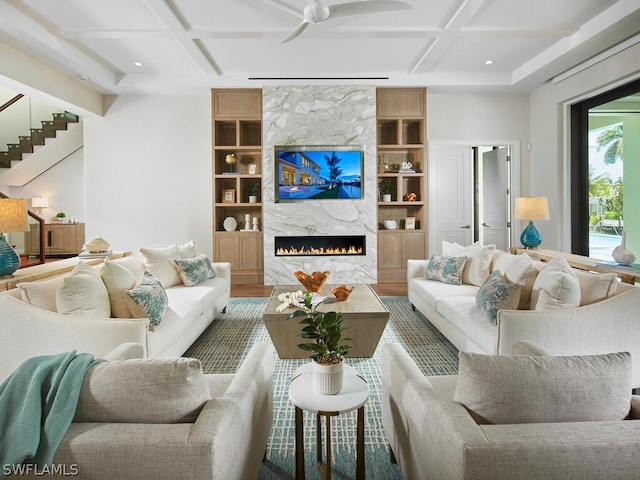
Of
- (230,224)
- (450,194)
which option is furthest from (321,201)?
(450,194)

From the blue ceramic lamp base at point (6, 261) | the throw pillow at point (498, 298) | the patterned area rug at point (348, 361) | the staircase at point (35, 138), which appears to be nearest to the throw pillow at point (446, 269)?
the patterned area rug at point (348, 361)

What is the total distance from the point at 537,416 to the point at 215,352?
2682mm

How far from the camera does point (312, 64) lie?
5398 millimetres

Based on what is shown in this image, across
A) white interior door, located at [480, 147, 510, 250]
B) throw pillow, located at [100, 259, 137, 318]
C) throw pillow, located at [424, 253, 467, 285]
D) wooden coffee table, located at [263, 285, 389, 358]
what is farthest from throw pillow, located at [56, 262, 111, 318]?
white interior door, located at [480, 147, 510, 250]

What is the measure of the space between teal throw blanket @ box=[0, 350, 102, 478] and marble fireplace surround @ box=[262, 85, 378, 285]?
4.79m

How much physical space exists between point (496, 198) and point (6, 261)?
6500 millimetres

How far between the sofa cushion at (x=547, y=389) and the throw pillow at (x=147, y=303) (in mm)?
2172

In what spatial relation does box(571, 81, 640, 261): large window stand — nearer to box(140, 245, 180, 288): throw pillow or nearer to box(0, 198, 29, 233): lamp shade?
box(140, 245, 180, 288): throw pillow

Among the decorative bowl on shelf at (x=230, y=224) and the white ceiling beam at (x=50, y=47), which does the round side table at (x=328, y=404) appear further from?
the decorative bowl on shelf at (x=230, y=224)

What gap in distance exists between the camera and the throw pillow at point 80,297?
244 centimetres

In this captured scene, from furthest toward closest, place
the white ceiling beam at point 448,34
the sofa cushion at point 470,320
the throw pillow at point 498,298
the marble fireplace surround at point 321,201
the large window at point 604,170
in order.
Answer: the marble fireplace surround at point 321,201 → the large window at point 604,170 → the white ceiling beam at point 448,34 → the throw pillow at point 498,298 → the sofa cushion at point 470,320

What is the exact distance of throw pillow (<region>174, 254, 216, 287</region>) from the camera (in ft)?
13.6

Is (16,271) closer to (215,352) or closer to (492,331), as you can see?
(215,352)

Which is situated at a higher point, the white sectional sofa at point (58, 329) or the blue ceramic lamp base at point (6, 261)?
the blue ceramic lamp base at point (6, 261)
